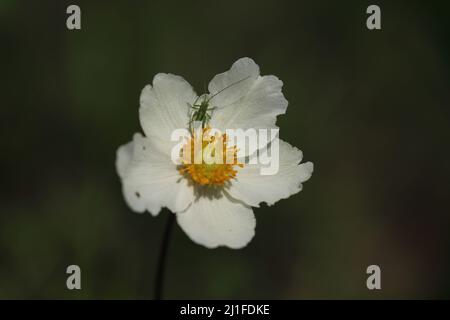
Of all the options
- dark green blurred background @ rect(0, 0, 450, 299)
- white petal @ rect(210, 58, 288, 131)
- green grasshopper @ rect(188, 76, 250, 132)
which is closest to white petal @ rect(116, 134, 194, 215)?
green grasshopper @ rect(188, 76, 250, 132)

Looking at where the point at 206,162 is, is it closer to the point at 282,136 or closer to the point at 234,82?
the point at 234,82

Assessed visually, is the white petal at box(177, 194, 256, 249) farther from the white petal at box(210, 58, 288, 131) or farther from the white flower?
the white petal at box(210, 58, 288, 131)

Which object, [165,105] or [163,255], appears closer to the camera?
[163,255]

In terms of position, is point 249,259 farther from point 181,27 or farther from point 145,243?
point 181,27

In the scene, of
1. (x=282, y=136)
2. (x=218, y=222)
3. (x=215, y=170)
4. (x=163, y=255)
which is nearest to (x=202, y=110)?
(x=215, y=170)

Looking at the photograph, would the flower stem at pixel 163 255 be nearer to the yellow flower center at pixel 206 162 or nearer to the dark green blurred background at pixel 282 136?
the yellow flower center at pixel 206 162

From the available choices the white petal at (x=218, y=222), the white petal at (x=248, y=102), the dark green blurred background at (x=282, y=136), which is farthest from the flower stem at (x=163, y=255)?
the dark green blurred background at (x=282, y=136)

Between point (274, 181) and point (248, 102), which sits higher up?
point (248, 102)
